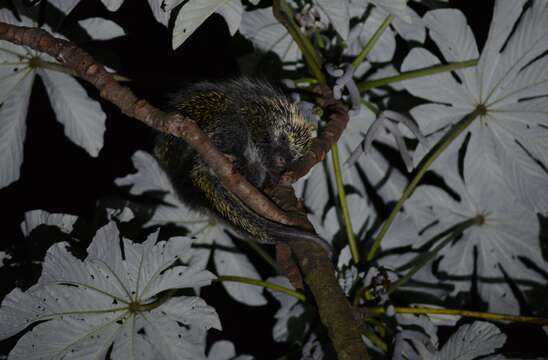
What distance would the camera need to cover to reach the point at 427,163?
1596 millimetres

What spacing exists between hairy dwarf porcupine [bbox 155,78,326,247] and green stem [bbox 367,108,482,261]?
0.33 metres

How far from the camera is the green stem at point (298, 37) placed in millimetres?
1587

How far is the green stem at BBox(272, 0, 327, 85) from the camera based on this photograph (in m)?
1.59

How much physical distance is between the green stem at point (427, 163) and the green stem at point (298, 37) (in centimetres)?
37

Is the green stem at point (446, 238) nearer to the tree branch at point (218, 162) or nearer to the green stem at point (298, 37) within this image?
the tree branch at point (218, 162)

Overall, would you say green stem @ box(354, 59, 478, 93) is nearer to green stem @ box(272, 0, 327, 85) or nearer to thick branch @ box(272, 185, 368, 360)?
Result: green stem @ box(272, 0, 327, 85)

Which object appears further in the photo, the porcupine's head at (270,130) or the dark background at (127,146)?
the dark background at (127,146)

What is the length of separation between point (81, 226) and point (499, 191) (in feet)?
3.95

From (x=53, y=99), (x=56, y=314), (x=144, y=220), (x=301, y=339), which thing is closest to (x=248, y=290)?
(x=301, y=339)

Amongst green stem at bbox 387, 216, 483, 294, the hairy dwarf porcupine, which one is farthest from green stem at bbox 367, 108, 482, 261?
the hairy dwarf porcupine

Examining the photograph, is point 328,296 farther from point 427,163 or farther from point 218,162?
point 427,163

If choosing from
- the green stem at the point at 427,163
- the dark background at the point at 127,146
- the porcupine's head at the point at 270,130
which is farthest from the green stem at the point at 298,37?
the dark background at the point at 127,146

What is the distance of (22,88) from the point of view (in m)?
1.57

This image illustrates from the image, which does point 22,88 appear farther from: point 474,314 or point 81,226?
point 474,314
